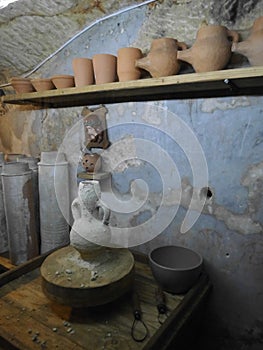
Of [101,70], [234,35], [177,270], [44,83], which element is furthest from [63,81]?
[177,270]

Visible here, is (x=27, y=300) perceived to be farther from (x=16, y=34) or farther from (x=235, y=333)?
(x=16, y=34)

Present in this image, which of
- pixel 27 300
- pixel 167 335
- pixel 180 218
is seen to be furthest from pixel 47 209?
pixel 167 335

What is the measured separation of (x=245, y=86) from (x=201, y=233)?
Answer: 0.62 m

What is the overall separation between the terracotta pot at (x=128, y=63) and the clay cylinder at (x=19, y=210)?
0.69m

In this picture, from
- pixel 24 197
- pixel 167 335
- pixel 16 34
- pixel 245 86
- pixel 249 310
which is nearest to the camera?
pixel 167 335

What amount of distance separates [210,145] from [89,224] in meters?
0.58

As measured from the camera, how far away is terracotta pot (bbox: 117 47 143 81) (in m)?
1.03

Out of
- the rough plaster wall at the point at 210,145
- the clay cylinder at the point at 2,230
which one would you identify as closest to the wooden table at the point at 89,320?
the rough plaster wall at the point at 210,145

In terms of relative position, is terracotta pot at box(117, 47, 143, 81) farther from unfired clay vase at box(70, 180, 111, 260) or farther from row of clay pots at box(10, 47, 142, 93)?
unfired clay vase at box(70, 180, 111, 260)

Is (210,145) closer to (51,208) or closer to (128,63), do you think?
(128,63)

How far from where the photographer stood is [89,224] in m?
0.91

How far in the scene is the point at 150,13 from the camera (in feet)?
3.69

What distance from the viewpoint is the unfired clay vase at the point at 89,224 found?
0.90m

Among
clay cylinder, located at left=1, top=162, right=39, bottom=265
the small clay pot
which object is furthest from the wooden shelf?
clay cylinder, located at left=1, top=162, right=39, bottom=265
